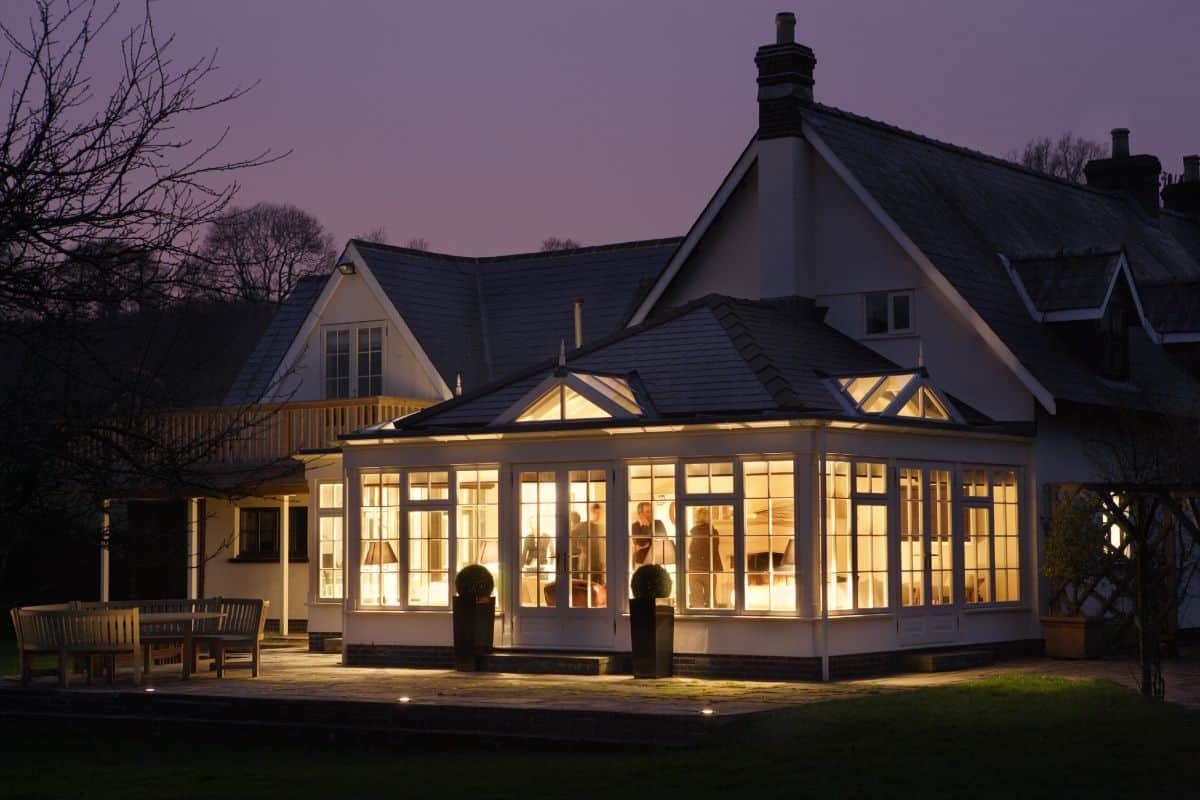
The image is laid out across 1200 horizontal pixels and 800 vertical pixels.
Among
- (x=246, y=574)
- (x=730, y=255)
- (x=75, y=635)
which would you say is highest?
(x=730, y=255)

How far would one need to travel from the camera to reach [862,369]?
23172 mm

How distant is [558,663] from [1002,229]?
11.1m

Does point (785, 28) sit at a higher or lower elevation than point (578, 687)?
higher

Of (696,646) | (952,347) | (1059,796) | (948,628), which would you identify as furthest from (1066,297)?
(1059,796)

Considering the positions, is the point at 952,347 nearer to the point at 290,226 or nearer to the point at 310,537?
the point at 310,537

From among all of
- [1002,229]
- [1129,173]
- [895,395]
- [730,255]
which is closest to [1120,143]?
[1129,173]

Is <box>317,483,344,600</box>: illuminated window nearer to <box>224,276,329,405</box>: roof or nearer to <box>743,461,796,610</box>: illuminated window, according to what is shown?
<box>224,276,329,405</box>: roof

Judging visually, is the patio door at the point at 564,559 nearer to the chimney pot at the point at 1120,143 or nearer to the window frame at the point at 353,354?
the window frame at the point at 353,354

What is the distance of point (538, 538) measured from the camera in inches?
834

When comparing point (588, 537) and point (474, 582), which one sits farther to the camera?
point (474, 582)

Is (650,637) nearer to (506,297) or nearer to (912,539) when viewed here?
(912,539)

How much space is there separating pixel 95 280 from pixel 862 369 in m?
15.5

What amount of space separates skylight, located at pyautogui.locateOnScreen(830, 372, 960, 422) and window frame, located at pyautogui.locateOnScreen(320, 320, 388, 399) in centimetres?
1208

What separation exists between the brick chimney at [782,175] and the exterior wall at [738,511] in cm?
409
